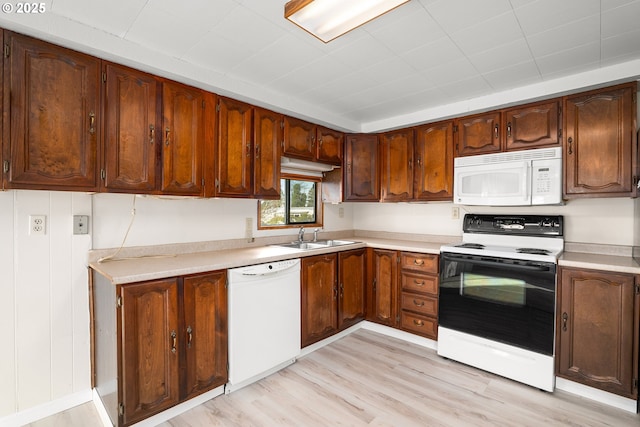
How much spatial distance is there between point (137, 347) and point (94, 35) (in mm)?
1847

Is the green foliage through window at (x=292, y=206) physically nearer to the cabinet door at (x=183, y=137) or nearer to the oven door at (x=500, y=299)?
the cabinet door at (x=183, y=137)

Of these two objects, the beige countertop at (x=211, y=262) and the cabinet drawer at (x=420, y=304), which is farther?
the cabinet drawer at (x=420, y=304)

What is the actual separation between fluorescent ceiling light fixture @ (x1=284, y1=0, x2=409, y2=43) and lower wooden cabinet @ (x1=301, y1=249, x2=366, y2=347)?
70.3 inches

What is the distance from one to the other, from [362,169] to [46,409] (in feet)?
10.9

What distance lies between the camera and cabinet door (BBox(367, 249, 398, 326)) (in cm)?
321

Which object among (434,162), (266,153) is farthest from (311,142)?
(434,162)

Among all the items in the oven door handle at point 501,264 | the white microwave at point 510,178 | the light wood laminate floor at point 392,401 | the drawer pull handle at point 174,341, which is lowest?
the light wood laminate floor at point 392,401

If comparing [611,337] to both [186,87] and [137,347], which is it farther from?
[186,87]

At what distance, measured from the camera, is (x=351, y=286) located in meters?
3.25

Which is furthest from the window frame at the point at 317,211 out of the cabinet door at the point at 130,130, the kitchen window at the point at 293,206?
the cabinet door at the point at 130,130

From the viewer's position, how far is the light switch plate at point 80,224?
205 centimetres

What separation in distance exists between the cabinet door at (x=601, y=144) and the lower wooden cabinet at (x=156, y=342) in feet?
9.31

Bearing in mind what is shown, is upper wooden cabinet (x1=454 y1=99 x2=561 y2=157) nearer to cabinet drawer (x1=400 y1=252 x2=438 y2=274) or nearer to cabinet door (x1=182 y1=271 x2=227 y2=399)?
cabinet drawer (x1=400 y1=252 x2=438 y2=274)

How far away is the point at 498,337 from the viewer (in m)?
2.50
